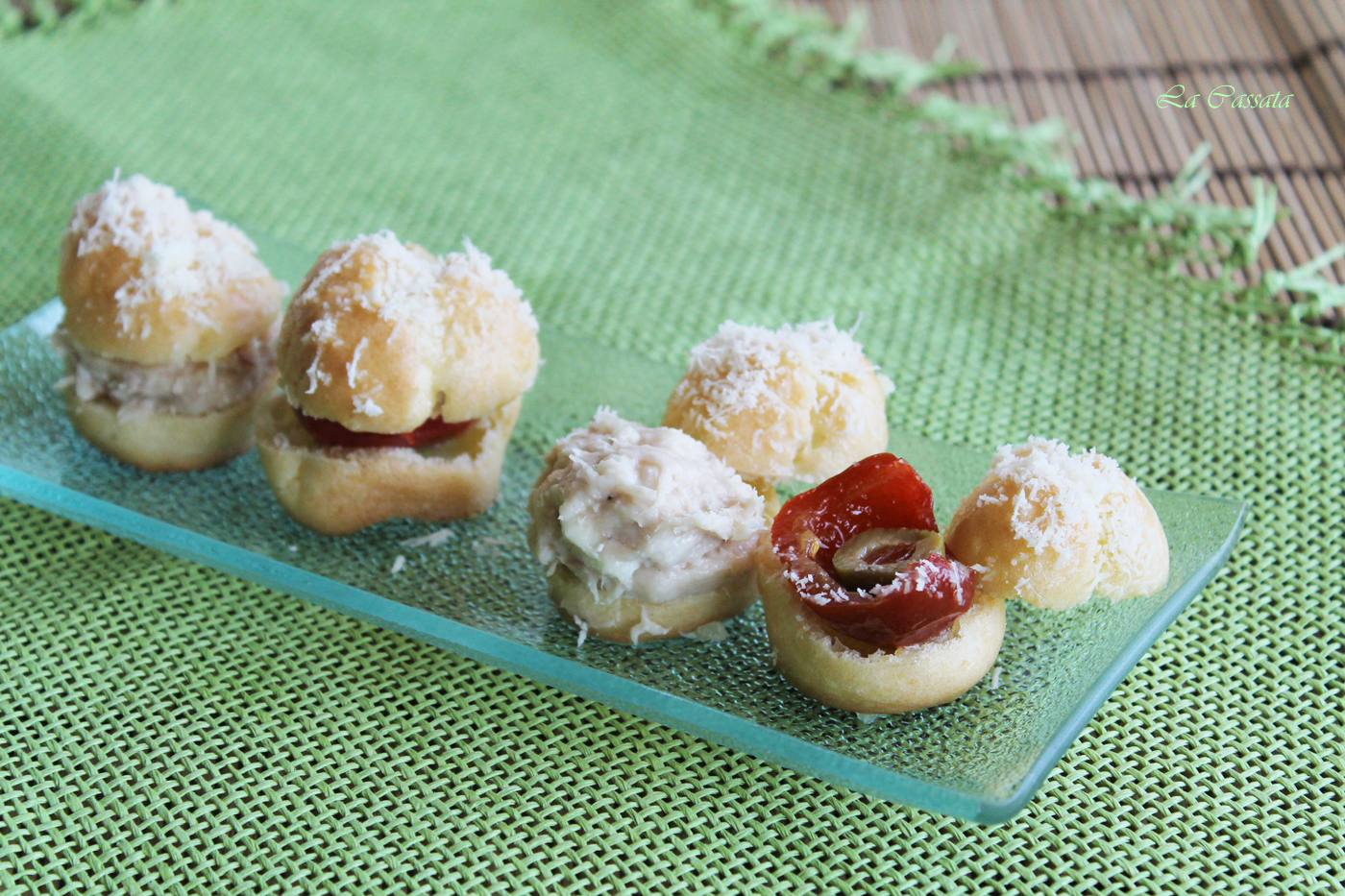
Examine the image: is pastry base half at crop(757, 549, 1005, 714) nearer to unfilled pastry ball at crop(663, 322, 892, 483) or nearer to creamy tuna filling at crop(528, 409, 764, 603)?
creamy tuna filling at crop(528, 409, 764, 603)

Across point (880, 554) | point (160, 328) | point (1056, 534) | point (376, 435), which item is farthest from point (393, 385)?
point (1056, 534)

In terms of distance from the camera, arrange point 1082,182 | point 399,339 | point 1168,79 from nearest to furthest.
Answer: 1. point 399,339
2. point 1082,182
3. point 1168,79

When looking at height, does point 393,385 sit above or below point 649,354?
above

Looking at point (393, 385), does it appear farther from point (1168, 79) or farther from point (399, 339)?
point (1168, 79)

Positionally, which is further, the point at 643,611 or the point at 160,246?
the point at 160,246

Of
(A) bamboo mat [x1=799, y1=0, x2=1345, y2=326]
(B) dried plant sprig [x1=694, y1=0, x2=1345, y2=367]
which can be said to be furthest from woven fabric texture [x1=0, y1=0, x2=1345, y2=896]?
(A) bamboo mat [x1=799, y1=0, x2=1345, y2=326]

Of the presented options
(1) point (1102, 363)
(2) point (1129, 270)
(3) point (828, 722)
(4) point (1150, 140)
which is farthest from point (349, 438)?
(4) point (1150, 140)

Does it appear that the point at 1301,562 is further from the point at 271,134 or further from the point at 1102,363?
the point at 271,134

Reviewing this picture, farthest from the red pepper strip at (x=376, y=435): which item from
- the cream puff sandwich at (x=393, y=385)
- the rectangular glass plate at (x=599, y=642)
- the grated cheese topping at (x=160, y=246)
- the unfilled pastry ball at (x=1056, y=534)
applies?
the unfilled pastry ball at (x=1056, y=534)
